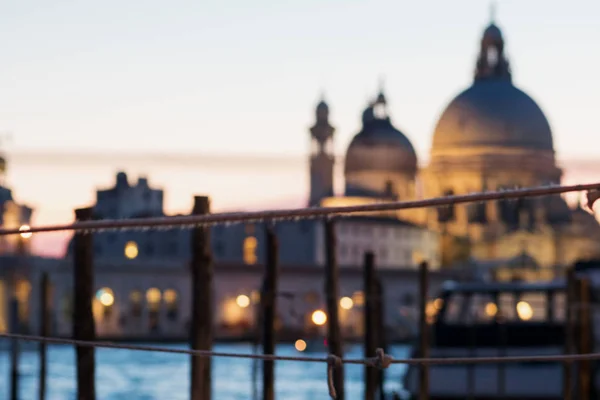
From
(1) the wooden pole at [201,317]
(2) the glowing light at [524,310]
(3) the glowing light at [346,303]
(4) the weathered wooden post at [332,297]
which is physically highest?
(3) the glowing light at [346,303]

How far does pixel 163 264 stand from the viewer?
82125mm

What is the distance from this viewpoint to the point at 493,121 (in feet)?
331

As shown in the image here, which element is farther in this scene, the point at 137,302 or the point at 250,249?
the point at 250,249

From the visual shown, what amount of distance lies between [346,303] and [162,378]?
32880 millimetres

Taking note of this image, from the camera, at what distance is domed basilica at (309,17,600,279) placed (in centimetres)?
10069

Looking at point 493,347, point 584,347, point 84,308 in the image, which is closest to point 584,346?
point 584,347

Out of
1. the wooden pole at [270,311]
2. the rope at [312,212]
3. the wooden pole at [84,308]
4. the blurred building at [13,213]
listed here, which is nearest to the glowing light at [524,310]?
the wooden pole at [270,311]

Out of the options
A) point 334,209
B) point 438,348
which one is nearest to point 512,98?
point 438,348

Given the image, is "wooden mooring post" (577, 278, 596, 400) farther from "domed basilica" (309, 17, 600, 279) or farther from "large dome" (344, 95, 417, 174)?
"large dome" (344, 95, 417, 174)

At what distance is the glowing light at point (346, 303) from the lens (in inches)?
3196

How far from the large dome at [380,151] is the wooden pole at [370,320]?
8029 cm

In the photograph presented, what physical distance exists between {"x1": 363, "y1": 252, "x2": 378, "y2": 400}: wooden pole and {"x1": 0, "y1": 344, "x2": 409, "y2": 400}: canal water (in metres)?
15.7

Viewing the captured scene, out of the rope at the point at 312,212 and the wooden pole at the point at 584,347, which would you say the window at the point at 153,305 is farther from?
the rope at the point at 312,212

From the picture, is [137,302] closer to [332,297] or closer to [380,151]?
[380,151]
